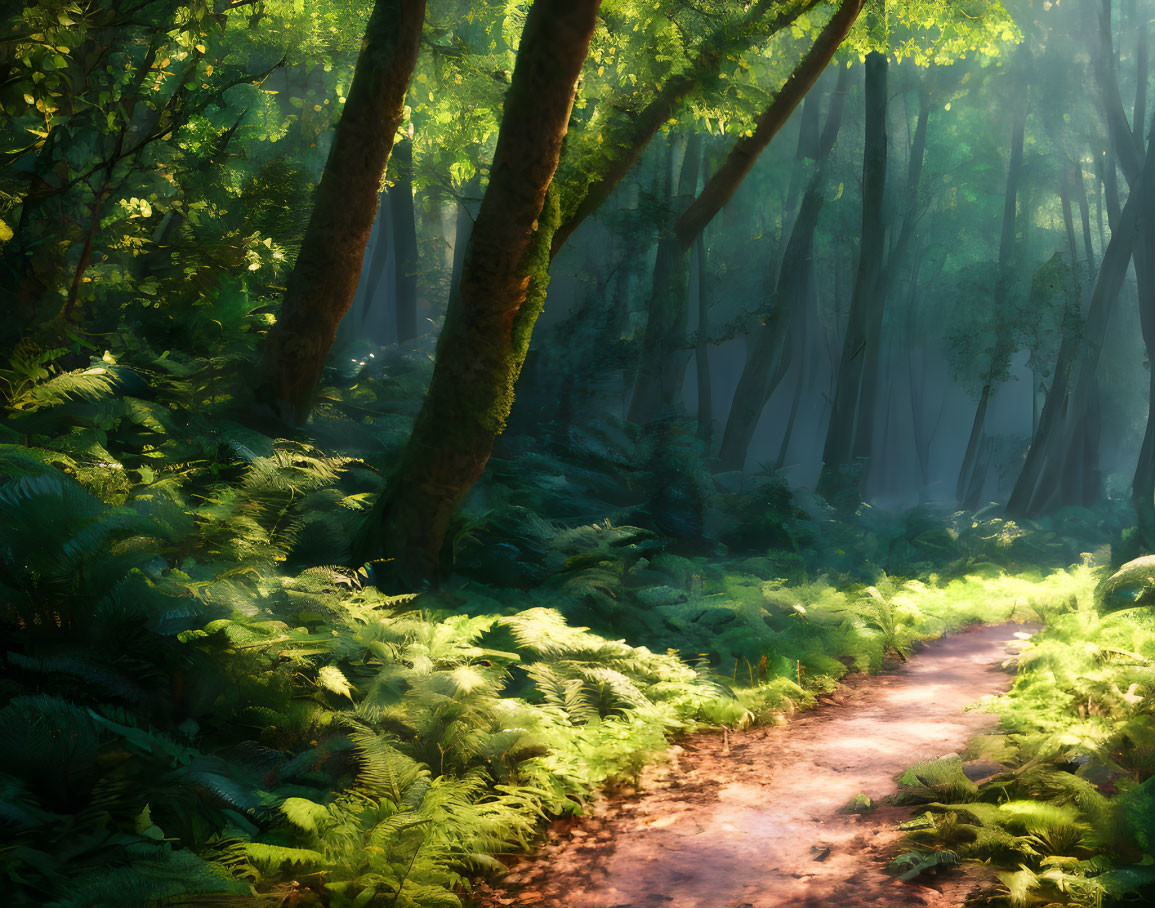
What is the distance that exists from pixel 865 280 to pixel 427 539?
14011 mm

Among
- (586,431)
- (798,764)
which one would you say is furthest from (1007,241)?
(798,764)

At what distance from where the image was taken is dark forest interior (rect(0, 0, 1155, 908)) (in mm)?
3146

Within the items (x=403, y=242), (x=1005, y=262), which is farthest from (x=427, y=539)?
(x=1005, y=262)

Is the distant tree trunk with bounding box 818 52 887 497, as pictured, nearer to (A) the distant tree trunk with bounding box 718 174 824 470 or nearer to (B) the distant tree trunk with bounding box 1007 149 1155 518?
(A) the distant tree trunk with bounding box 718 174 824 470

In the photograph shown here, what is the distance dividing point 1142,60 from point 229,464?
86.6ft

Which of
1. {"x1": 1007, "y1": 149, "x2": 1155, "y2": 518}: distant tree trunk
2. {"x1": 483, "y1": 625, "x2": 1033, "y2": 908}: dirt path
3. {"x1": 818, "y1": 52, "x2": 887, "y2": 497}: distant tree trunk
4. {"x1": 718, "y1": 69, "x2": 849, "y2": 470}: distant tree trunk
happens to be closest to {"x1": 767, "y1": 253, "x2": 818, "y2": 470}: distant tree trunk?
{"x1": 718, "y1": 69, "x2": 849, "y2": 470}: distant tree trunk

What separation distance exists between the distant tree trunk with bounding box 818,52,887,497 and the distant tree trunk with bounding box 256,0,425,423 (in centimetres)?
1253

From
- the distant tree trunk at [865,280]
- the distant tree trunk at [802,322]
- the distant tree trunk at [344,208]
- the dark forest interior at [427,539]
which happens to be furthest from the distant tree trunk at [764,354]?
the distant tree trunk at [344,208]

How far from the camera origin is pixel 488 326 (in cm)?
608

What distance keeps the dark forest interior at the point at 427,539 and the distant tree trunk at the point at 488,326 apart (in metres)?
0.03

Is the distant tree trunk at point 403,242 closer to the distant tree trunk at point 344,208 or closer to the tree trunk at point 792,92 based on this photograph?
the tree trunk at point 792,92

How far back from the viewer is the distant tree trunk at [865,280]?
17.3 meters

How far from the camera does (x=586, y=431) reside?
12922 millimetres

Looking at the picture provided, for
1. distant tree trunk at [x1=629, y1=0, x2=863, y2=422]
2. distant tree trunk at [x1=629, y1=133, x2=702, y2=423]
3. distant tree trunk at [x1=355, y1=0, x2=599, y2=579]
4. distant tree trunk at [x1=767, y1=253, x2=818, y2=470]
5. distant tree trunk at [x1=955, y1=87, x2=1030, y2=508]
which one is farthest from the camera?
distant tree trunk at [x1=767, y1=253, x2=818, y2=470]
